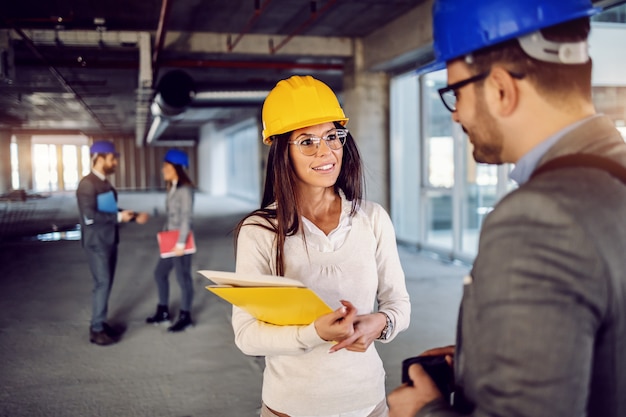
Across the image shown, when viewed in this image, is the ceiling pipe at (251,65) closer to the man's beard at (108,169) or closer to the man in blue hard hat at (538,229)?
the man's beard at (108,169)

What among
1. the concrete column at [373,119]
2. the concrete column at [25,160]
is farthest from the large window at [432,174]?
the concrete column at [25,160]

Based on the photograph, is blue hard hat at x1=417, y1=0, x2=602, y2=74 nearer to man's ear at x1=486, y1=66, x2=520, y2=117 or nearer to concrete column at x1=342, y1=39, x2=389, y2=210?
man's ear at x1=486, y1=66, x2=520, y2=117

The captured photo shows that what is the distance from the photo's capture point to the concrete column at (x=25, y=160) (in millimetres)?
25578

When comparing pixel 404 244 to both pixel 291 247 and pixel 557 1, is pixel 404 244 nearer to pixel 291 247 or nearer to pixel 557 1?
pixel 291 247

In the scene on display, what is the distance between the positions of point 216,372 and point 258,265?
8.91 feet

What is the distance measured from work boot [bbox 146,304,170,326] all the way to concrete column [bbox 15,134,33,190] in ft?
73.7

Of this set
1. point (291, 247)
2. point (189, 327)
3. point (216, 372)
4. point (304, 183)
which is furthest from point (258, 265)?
point (189, 327)

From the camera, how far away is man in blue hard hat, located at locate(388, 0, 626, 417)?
683 millimetres

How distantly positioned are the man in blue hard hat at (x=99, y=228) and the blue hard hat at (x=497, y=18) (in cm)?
422

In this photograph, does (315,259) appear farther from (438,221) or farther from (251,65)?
(438,221)

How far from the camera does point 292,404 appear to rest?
4.89 ft

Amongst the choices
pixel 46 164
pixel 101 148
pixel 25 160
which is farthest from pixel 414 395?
pixel 46 164

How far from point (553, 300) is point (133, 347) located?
14.5 ft

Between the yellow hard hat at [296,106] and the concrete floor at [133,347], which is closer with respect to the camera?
the yellow hard hat at [296,106]
